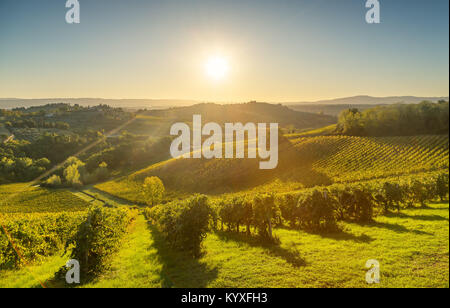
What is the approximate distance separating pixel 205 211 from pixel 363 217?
16.5 meters

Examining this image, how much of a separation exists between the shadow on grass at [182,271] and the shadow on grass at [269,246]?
4112 millimetres

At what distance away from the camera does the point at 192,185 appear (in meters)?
65.2

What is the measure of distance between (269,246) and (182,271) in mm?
6281

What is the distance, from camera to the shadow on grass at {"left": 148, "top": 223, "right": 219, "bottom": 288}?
1022 centimetres

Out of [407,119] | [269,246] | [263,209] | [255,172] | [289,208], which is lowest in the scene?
[255,172]

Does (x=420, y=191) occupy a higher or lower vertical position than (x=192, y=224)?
lower

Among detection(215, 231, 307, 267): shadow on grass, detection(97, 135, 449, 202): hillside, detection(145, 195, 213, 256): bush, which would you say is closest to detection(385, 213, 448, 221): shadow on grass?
detection(215, 231, 307, 267): shadow on grass

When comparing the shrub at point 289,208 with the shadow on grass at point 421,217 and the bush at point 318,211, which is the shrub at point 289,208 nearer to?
the bush at point 318,211

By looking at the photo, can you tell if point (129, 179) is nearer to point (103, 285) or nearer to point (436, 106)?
point (103, 285)

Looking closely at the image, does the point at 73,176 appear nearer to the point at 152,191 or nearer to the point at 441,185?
the point at 152,191

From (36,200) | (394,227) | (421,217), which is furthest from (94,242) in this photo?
(36,200)

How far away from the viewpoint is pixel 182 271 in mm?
11812

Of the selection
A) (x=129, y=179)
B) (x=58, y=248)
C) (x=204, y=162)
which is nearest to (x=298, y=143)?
(x=204, y=162)

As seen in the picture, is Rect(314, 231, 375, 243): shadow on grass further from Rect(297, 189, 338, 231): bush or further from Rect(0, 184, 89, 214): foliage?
Rect(0, 184, 89, 214): foliage
